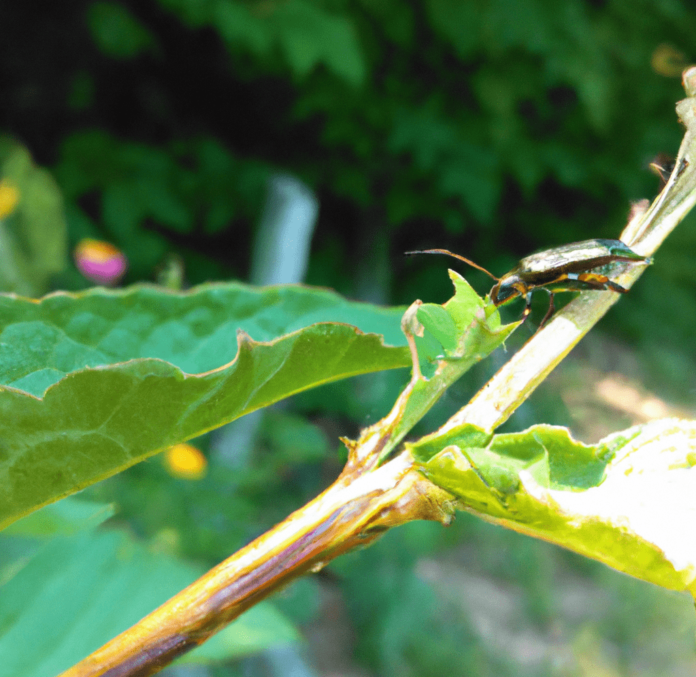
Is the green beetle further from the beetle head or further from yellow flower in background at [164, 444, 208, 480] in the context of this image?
yellow flower in background at [164, 444, 208, 480]

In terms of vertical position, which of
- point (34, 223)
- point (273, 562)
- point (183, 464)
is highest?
point (34, 223)

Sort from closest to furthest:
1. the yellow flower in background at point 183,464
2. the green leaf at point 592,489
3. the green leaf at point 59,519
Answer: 1. the green leaf at point 592,489
2. the green leaf at point 59,519
3. the yellow flower in background at point 183,464

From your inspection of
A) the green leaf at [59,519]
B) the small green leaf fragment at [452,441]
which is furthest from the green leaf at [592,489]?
the green leaf at [59,519]

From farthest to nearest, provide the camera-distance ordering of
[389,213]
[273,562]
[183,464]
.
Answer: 1. [389,213]
2. [183,464]
3. [273,562]

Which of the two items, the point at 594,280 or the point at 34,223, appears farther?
the point at 34,223

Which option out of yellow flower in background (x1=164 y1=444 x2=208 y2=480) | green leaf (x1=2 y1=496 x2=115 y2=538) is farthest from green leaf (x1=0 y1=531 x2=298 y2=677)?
yellow flower in background (x1=164 y1=444 x2=208 y2=480)

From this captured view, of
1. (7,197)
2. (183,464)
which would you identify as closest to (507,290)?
(183,464)

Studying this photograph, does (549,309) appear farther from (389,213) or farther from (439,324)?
(389,213)

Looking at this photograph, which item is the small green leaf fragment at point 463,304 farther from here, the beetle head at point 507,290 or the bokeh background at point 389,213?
the bokeh background at point 389,213
